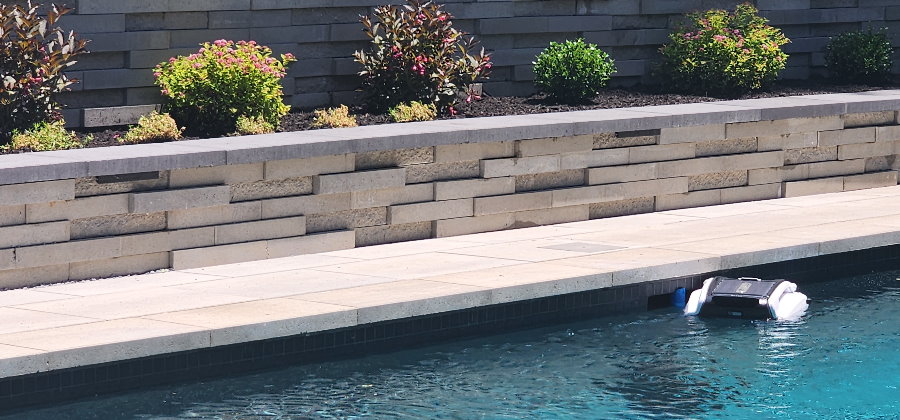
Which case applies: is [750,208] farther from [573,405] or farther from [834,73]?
[573,405]

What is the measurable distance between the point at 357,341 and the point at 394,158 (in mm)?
2848

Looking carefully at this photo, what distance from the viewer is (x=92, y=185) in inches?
403

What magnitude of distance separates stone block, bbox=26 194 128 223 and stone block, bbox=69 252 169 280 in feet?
1.10

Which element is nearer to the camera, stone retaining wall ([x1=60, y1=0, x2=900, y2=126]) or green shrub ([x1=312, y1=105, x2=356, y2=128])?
→ stone retaining wall ([x1=60, y1=0, x2=900, y2=126])

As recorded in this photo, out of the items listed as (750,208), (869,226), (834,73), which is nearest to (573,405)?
(869,226)

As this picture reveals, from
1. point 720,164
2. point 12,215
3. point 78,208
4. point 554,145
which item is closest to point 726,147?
point 720,164

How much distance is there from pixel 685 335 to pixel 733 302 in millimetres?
550

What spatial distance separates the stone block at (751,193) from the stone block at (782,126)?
1.66 ft

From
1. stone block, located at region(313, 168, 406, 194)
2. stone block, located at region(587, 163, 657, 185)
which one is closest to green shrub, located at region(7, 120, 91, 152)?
stone block, located at region(313, 168, 406, 194)

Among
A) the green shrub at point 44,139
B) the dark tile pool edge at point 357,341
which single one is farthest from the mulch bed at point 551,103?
the dark tile pool edge at point 357,341

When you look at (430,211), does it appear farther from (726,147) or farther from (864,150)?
(864,150)

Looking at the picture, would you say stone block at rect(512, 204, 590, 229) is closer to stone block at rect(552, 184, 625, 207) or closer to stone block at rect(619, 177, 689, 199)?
stone block at rect(552, 184, 625, 207)

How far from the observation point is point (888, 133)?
1517cm

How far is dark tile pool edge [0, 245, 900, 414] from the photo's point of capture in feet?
26.0
